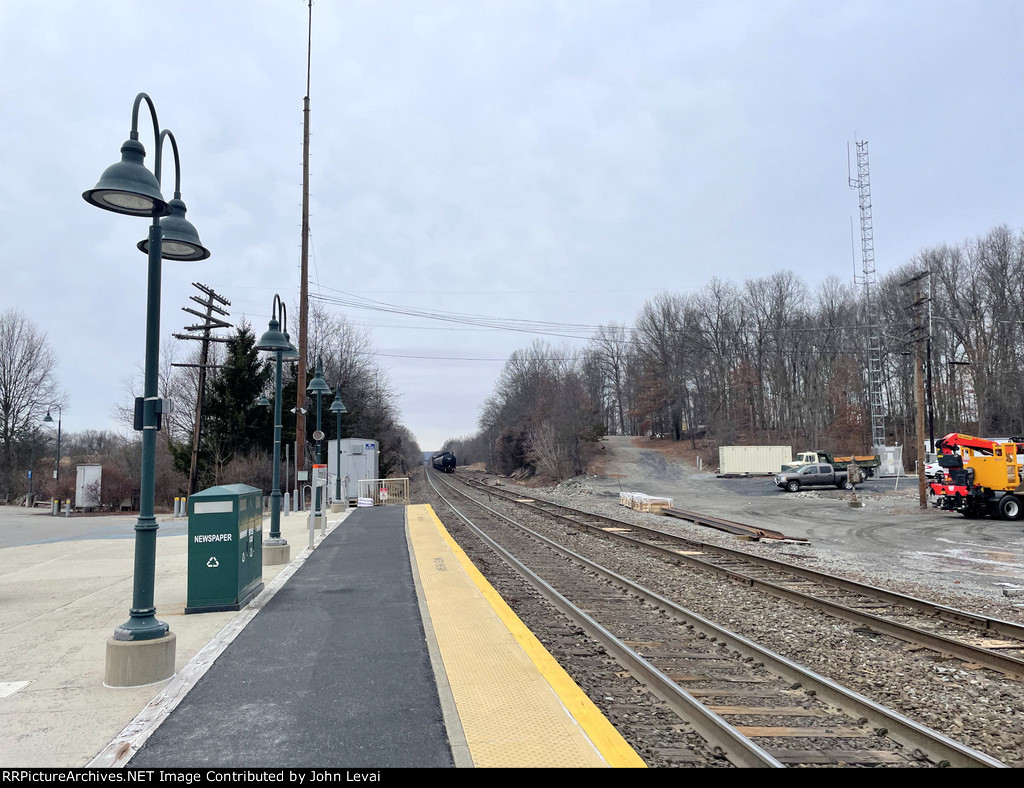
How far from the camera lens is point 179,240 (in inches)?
267

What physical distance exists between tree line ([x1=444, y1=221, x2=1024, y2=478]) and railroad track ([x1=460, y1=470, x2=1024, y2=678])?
41.4 m

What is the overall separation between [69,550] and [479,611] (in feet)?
40.0

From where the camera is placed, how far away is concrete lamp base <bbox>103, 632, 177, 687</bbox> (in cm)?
562

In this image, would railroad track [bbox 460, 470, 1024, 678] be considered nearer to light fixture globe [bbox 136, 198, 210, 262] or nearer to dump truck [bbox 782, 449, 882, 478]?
light fixture globe [bbox 136, 198, 210, 262]

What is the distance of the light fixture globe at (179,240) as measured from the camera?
22.2 ft

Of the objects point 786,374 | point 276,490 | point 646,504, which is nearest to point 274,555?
point 276,490

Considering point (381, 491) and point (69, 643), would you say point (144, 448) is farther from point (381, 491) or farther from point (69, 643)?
point (381, 491)

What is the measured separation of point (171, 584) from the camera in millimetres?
10859

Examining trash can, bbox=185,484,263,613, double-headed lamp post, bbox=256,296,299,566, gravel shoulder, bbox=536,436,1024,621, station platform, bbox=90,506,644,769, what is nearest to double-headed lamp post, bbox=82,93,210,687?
station platform, bbox=90,506,644,769

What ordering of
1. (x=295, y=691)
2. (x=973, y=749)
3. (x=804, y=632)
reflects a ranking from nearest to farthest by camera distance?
(x=973, y=749) < (x=295, y=691) < (x=804, y=632)

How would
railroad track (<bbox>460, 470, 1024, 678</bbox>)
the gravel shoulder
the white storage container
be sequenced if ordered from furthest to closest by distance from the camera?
the white storage container, the gravel shoulder, railroad track (<bbox>460, 470, 1024, 678</bbox>)

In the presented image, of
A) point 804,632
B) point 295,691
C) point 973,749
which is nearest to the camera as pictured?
point 973,749
